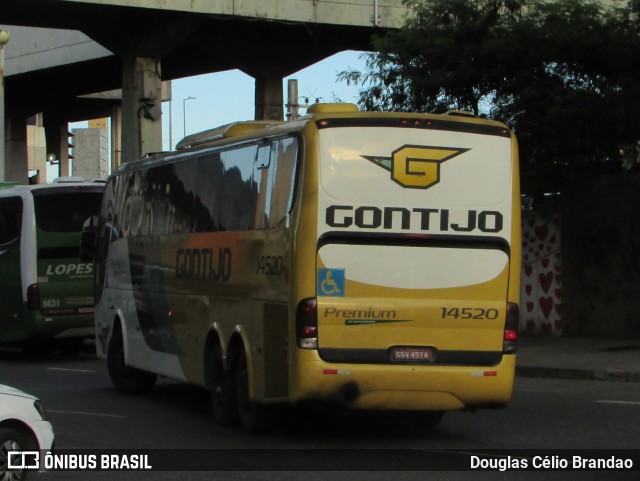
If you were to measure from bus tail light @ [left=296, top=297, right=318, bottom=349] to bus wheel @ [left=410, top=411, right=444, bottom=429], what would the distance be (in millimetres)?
2264

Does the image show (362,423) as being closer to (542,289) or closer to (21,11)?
(542,289)

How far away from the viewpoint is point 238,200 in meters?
13.2

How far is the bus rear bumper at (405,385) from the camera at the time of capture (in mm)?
11406

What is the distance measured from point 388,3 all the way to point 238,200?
22752mm

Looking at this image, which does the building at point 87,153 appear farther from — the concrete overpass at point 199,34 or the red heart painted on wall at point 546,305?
the red heart painted on wall at point 546,305

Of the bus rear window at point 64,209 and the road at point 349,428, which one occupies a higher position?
the bus rear window at point 64,209

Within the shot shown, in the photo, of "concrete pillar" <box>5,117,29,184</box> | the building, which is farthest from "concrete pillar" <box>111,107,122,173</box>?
the building

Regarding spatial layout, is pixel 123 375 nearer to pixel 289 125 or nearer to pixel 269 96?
pixel 289 125

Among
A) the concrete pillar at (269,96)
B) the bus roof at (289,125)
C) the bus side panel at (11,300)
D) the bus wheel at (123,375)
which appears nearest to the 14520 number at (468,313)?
the bus roof at (289,125)

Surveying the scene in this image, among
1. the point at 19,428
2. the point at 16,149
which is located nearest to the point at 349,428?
the point at 19,428

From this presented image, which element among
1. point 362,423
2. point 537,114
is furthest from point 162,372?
point 537,114

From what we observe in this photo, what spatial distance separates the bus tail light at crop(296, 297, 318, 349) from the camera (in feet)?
37.4

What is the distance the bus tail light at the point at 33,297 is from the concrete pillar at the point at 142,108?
13303mm

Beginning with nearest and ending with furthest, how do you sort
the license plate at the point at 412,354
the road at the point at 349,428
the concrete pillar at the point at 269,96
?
the road at the point at 349,428 < the license plate at the point at 412,354 < the concrete pillar at the point at 269,96
